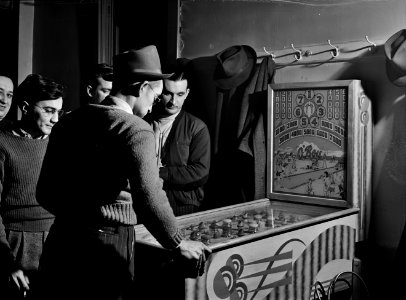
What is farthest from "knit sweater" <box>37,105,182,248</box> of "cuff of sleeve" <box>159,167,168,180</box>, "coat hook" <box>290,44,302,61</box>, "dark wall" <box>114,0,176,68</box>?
"dark wall" <box>114,0,176,68</box>

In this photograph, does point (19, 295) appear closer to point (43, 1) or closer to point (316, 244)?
point (316, 244)

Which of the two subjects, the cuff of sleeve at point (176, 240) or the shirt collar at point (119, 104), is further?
the shirt collar at point (119, 104)

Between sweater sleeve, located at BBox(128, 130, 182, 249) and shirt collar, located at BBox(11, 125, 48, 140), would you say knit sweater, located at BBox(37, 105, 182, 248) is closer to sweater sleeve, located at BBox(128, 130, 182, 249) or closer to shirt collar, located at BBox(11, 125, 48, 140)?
sweater sleeve, located at BBox(128, 130, 182, 249)

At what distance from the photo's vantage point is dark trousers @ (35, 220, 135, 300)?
6.69ft

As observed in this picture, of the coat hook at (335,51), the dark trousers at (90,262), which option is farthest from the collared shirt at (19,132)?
the coat hook at (335,51)

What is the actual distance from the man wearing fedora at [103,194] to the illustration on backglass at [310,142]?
4.89 feet

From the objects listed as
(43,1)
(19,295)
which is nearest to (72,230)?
(19,295)

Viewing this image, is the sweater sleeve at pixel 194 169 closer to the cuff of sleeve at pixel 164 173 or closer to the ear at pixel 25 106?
the cuff of sleeve at pixel 164 173

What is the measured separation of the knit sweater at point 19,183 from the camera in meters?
2.47

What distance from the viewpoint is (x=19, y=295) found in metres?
2.35

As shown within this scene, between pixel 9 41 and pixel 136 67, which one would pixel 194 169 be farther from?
pixel 9 41

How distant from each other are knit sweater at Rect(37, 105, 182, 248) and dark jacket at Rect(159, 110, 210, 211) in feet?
4.90

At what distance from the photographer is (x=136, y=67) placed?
2084mm

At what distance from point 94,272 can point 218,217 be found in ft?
4.01
